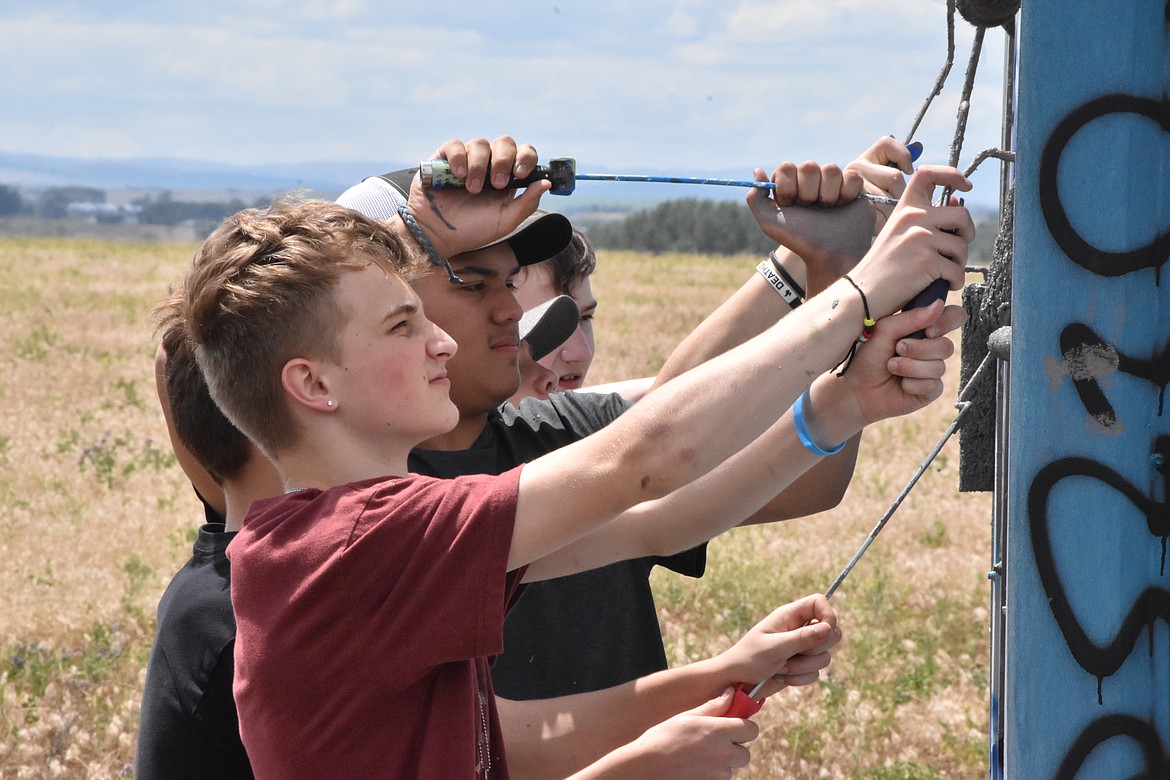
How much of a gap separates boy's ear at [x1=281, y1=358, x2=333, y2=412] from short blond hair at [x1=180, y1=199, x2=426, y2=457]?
0.01 meters

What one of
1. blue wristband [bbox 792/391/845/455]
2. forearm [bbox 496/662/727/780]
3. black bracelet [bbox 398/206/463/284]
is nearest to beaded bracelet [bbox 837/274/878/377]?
blue wristband [bbox 792/391/845/455]

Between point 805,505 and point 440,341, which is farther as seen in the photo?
point 805,505

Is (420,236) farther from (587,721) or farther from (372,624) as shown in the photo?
(372,624)

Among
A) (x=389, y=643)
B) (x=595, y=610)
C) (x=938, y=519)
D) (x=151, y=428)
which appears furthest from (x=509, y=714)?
(x=151, y=428)

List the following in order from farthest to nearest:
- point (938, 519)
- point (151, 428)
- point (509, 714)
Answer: point (151, 428)
point (938, 519)
point (509, 714)

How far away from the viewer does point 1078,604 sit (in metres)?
1.79

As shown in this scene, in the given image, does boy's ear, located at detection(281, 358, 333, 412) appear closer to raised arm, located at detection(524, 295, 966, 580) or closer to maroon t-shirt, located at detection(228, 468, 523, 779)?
maroon t-shirt, located at detection(228, 468, 523, 779)

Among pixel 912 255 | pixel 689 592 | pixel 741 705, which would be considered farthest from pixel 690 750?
pixel 689 592

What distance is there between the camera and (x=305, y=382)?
2.00 m

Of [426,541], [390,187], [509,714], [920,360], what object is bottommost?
[509,714]

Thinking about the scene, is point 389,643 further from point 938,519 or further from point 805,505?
point 938,519

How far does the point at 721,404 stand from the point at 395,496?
46 cm

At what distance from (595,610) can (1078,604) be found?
48.1 inches

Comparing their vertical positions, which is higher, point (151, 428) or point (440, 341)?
point (440, 341)
